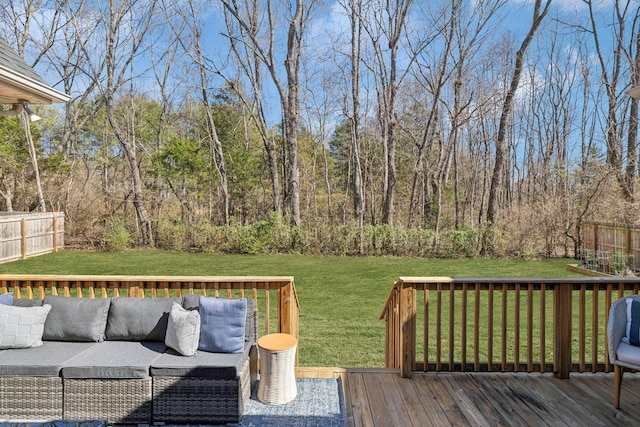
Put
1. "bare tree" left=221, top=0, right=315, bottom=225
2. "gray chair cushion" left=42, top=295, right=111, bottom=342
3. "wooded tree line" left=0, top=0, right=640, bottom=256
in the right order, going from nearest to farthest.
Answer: "gray chair cushion" left=42, top=295, right=111, bottom=342 < "wooded tree line" left=0, top=0, right=640, bottom=256 < "bare tree" left=221, top=0, right=315, bottom=225

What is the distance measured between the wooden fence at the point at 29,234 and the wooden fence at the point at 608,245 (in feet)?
48.0

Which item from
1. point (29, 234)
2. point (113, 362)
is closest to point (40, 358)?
point (113, 362)

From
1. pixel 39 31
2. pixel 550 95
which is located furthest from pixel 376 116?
pixel 39 31

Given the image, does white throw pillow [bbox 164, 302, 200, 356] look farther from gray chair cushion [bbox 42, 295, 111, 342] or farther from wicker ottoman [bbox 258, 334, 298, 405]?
gray chair cushion [bbox 42, 295, 111, 342]

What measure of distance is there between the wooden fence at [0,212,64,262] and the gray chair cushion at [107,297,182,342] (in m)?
9.62

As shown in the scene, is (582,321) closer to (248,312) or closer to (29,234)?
(248,312)

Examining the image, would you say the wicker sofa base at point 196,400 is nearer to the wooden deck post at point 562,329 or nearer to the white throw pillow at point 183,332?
the white throw pillow at point 183,332

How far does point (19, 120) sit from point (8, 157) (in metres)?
1.30

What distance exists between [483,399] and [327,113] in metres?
16.3

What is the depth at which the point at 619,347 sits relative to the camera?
3014 millimetres

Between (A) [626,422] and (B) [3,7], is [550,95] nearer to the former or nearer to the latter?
(A) [626,422]

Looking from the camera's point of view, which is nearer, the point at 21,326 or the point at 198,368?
the point at 198,368

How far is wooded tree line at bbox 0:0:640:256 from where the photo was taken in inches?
532

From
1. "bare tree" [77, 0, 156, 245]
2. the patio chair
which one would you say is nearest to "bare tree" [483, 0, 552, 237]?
the patio chair
